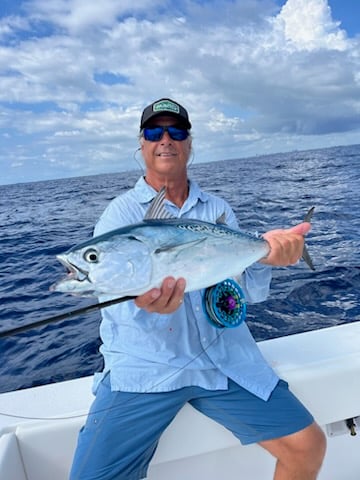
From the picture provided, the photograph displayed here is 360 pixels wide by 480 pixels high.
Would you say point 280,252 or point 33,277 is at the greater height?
point 280,252

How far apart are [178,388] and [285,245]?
2.87 ft

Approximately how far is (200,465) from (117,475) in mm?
684

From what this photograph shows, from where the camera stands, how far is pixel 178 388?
2.01m

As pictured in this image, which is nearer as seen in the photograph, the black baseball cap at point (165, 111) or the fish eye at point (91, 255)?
the fish eye at point (91, 255)

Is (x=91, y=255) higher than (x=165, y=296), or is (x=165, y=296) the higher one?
(x=91, y=255)

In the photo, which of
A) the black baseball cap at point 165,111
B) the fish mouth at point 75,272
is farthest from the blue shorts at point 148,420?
the black baseball cap at point 165,111

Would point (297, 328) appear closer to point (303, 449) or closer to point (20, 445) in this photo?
point (303, 449)

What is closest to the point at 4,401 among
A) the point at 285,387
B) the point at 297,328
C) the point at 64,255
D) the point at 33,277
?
the point at 64,255

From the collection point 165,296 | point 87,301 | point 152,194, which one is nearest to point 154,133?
point 152,194

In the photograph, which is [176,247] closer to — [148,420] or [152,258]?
[152,258]

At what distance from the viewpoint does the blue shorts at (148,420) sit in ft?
6.00

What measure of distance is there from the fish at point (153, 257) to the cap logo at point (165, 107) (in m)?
0.82

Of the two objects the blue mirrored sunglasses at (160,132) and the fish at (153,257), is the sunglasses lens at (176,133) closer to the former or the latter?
the blue mirrored sunglasses at (160,132)

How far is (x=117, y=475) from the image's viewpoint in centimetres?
184
